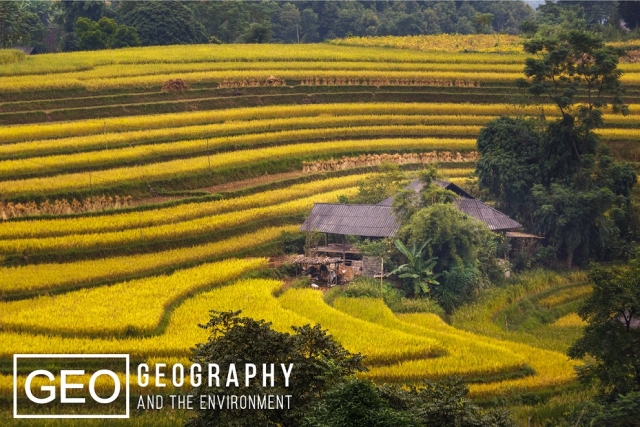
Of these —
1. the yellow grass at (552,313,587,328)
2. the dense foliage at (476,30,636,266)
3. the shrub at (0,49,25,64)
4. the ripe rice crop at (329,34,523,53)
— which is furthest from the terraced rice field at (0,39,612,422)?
the dense foliage at (476,30,636,266)

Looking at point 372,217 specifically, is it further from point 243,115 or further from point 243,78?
point 243,78

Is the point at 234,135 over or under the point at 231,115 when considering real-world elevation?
under

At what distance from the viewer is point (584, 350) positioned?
15.1 metres

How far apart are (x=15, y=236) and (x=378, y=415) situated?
12.8 m

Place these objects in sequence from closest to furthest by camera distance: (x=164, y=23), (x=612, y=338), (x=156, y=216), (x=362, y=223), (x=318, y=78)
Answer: (x=612, y=338) < (x=156, y=216) < (x=362, y=223) < (x=318, y=78) < (x=164, y=23)

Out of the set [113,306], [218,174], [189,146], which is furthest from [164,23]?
[113,306]

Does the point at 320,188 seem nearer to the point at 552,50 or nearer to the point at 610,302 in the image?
the point at 552,50

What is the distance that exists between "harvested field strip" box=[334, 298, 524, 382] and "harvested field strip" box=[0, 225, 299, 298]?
13.8ft

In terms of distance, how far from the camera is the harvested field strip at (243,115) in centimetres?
2794

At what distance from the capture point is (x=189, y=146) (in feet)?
92.5

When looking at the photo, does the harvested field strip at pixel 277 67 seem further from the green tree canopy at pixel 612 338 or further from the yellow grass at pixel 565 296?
the green tree canopy at pixel 612 338

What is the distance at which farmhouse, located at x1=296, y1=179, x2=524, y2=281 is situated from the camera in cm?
2275

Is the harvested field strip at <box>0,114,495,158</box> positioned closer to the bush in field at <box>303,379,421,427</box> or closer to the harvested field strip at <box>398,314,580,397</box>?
the harvested field strip at <box>398,314,580,397</box>

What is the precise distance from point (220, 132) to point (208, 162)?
10.1 ft
